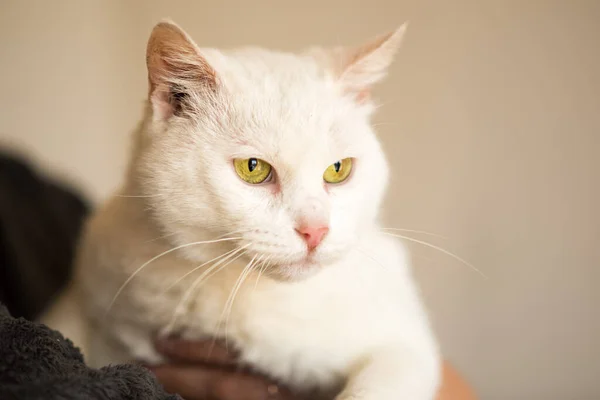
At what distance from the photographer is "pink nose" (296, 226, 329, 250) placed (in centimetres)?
73

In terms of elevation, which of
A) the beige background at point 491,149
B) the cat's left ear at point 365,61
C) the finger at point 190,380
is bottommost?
the finger at point 190,380

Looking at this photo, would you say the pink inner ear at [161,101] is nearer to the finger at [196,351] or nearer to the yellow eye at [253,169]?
the yellow eye at [253,169]

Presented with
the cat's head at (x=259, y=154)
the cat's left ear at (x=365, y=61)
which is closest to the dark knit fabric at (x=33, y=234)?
the cat's head at (x=259, y=154)

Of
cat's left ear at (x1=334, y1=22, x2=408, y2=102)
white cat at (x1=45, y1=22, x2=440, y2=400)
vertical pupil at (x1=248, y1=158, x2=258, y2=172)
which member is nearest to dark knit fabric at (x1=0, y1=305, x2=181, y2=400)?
white cat at (x1=45, y1=22, x2=440, y2=400)

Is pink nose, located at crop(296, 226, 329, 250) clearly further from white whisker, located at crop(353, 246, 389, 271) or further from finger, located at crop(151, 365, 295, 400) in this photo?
finger, located at crop(151, 365, 295, 400)

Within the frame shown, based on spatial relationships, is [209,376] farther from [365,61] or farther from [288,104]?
[365,61]

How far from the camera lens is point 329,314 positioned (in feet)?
2.85

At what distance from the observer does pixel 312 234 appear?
0.73 metres

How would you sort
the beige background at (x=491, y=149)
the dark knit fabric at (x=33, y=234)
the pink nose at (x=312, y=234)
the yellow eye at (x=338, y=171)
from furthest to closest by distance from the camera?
the beige background at (x=491, y=149), the dark knit fabric at (x=33, y=234), the yellow eye at (x=338, y=171), the pink nose at (x=312, y=234)

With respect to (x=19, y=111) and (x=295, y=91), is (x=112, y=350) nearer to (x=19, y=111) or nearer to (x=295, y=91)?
(x=295, y=91)

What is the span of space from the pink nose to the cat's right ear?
295 millimetres

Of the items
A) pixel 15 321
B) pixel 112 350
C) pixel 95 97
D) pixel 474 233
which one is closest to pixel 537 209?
pixel 474 233

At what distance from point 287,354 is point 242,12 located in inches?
49.0

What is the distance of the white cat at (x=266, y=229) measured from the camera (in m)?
0.77
